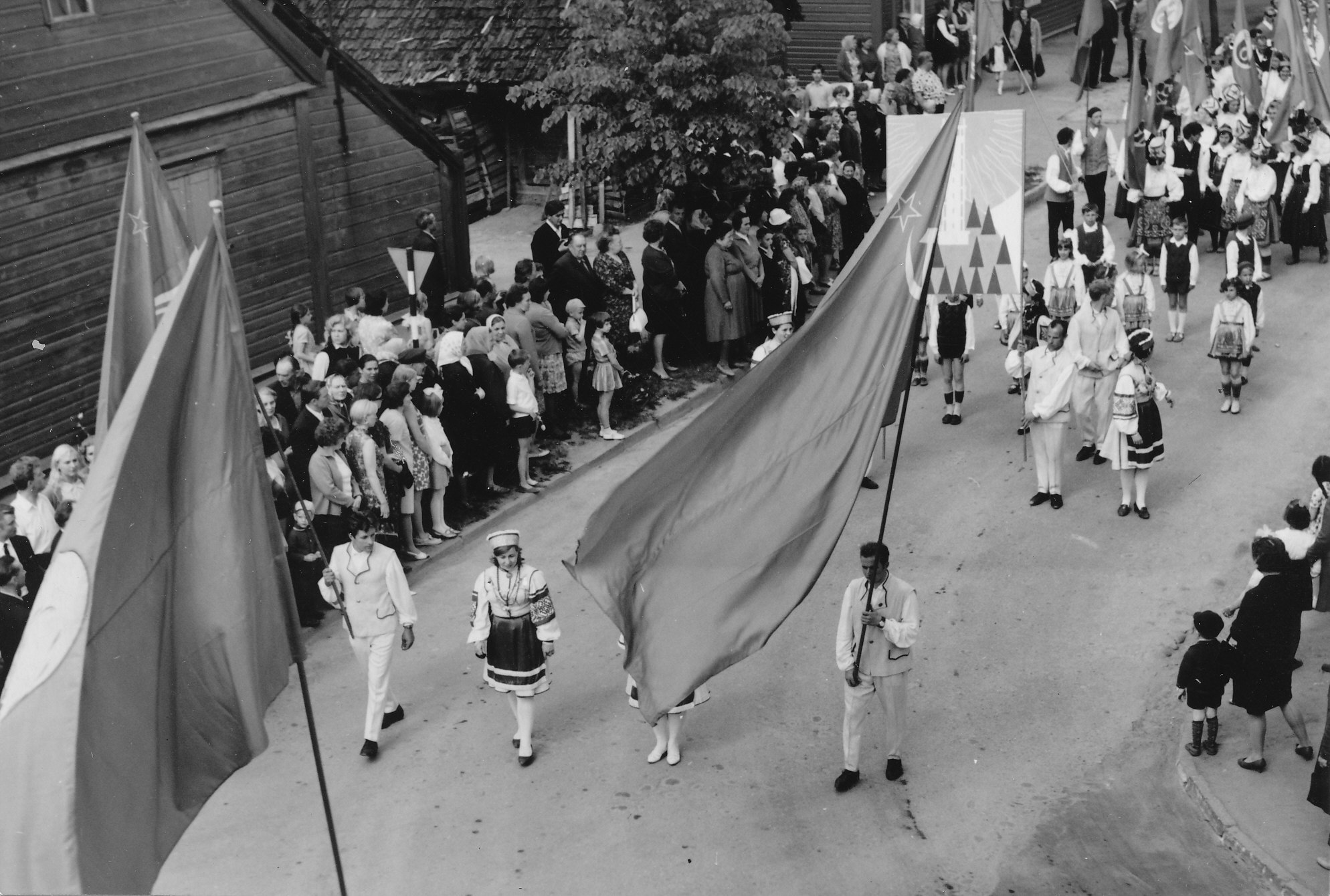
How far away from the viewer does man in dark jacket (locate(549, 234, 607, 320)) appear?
1708 centimetres

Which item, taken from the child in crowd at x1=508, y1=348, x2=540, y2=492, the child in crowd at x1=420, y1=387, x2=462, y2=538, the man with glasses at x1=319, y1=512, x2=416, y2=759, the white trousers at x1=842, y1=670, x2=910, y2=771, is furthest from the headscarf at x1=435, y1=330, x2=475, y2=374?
the white trousers at x1=842, y1=670, x2=910, y2=771

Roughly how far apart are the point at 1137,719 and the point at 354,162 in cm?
1160

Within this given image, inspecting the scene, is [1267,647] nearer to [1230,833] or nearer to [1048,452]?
[1230,833]

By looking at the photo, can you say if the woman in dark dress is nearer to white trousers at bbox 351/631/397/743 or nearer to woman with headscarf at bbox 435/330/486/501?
white trousers at bbox 351/631/397/743

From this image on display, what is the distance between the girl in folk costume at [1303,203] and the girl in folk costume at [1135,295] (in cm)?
455

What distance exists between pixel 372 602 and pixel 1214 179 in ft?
46.1


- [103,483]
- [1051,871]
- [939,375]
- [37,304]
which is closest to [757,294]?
[939,375]

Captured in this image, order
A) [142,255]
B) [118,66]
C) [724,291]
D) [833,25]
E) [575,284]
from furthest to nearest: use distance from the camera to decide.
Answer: [833,25] < [724,291] < [575,284] < [118,66] < [142,255]

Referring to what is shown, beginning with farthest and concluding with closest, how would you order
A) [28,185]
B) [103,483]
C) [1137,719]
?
[28,185], [1137,719], [103,483]

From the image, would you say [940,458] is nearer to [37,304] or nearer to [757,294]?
[757,294]

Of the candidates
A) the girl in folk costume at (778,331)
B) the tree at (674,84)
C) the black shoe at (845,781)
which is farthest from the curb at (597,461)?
the black shoe at (845,781)

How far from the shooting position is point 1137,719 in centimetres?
1208

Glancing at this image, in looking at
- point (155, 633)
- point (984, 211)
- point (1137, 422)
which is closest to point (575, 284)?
point (984, 211)

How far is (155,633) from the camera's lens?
709cm
